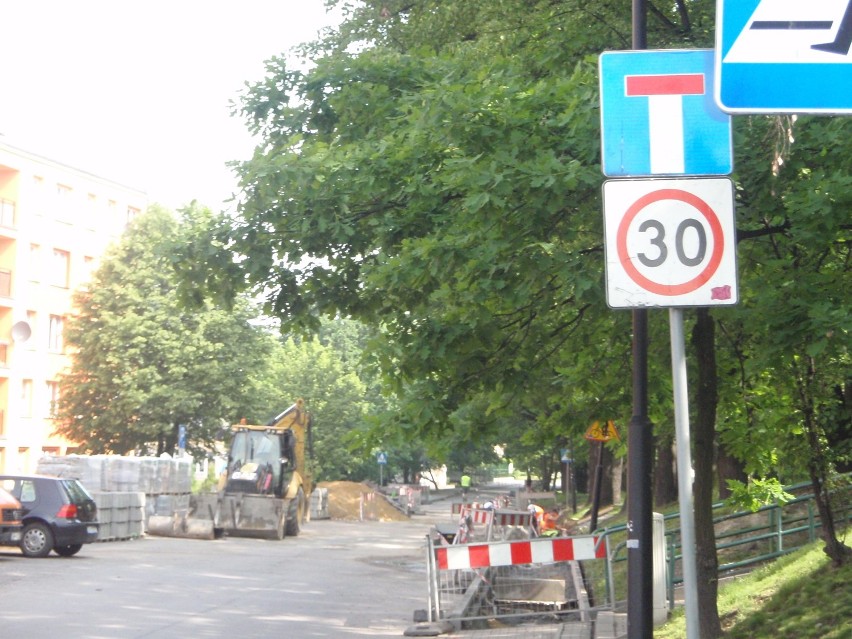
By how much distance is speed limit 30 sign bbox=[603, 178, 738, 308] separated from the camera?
5.12 meters

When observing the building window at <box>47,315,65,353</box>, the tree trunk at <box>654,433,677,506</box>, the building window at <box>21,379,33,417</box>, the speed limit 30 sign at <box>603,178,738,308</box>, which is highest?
the building window at <box>47,315,65,353</box>

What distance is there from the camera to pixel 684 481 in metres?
4.90

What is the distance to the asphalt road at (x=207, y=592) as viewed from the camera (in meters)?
13.5

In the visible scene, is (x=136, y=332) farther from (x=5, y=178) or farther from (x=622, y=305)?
(x=622, y=305)

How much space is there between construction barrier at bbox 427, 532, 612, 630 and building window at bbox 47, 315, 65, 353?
1753 inches

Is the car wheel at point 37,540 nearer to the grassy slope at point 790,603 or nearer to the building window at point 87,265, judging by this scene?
the grassy slope at point 790,603

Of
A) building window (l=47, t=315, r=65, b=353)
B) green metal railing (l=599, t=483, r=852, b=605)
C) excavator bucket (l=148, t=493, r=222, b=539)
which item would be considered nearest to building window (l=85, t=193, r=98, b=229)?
building window (l=47, t=315, r=65, b=353)

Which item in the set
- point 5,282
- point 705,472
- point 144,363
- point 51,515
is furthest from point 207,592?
point 5,282

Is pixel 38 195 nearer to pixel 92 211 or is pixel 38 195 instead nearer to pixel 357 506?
pixel 92 211

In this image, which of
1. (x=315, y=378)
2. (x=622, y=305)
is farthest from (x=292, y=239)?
(x=315, y=378)

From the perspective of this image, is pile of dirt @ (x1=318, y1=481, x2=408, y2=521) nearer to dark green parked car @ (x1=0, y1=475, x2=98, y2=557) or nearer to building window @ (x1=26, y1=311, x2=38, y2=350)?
building window @ (x1=26, y1=311, x2=38, y2=350)

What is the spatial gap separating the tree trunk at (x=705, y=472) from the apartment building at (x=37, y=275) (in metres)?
44.5

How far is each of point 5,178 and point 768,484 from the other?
46858 mm

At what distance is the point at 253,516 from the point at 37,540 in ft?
39.6
